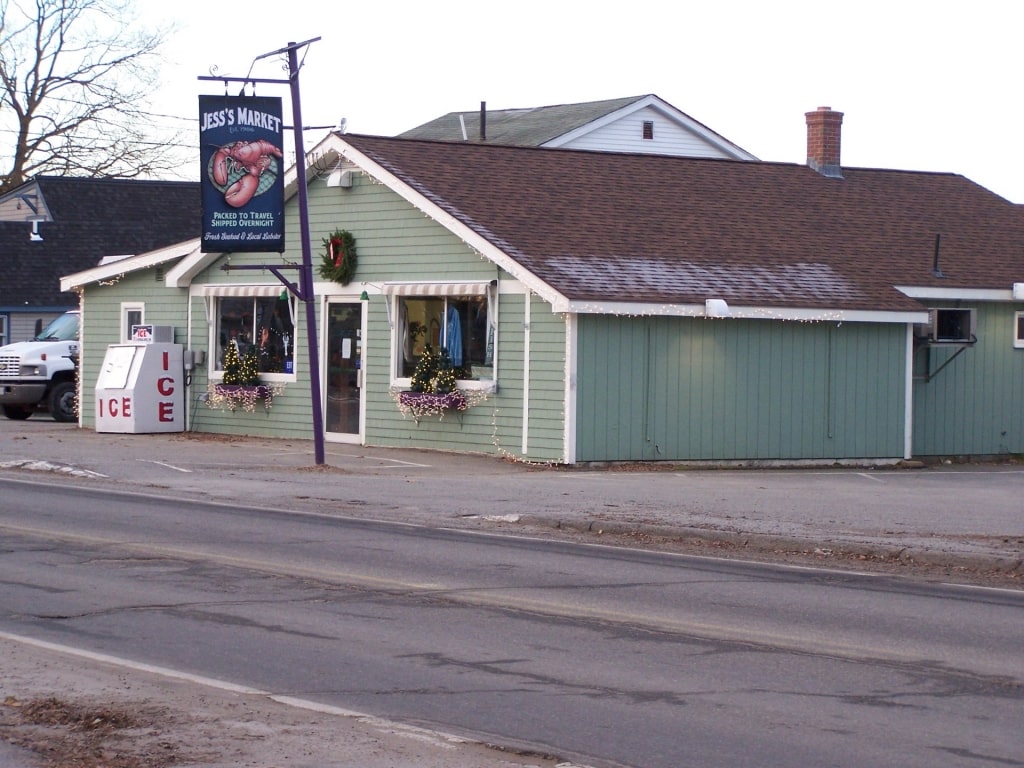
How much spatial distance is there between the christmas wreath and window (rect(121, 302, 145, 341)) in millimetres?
5440

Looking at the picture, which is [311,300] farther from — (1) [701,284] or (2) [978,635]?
(2) [978,635]

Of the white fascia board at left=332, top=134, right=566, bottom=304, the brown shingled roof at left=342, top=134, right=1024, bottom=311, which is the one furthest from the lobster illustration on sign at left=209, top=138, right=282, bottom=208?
the brown shingled roof at left=342, top=134, right=1024, bottom=311

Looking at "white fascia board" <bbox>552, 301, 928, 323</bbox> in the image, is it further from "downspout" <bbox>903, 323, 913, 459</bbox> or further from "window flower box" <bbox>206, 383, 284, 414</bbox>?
"window flower box" <bbox>206, 383, 284, 414</bbox>

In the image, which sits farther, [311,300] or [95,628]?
[311,300]

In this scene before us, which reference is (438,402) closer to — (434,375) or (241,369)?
(434,375)

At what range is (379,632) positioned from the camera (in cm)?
941

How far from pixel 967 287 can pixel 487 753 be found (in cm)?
2086

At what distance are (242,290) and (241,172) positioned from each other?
18.4 feet

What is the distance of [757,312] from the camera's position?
878 inches

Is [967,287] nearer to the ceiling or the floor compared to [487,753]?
nearer to the ceiling

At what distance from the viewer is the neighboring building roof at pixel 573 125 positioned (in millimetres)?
39031

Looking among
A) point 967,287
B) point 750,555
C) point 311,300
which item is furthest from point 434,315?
point 750,555

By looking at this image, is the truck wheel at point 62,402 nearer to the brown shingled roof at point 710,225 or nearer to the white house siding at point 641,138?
the brown shingled roof at point 710,225

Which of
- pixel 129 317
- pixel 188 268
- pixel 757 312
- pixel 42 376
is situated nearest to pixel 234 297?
pixel 188 268
